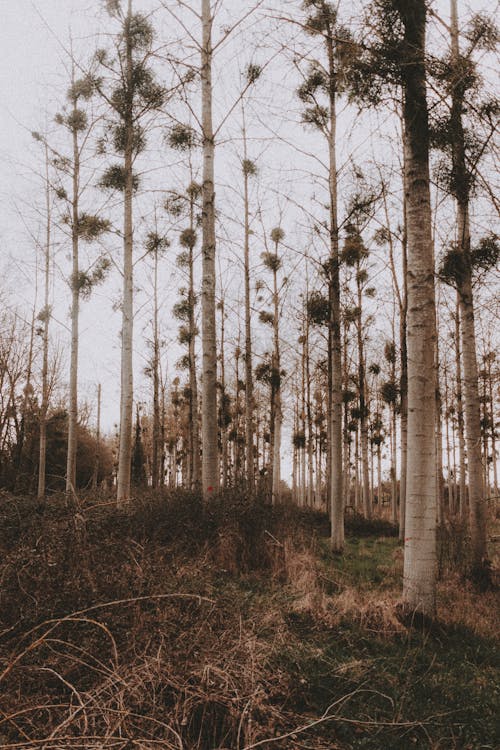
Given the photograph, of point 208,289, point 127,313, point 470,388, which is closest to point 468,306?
→ point 470,388

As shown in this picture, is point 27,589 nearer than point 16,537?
Yes

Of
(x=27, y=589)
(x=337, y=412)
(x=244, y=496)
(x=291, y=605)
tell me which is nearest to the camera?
(x=27, y=589)

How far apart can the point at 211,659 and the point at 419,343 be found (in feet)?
10.6

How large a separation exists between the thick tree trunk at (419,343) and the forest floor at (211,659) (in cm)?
60

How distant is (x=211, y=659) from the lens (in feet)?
9.43

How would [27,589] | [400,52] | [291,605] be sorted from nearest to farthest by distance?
[27,589] < [400,52] < [291,605]

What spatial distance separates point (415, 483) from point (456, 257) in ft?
15.8

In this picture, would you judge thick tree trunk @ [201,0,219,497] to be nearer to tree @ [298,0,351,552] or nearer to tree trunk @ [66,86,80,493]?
tree @ [298,0,351,552]

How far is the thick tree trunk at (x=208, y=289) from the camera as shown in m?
7.82

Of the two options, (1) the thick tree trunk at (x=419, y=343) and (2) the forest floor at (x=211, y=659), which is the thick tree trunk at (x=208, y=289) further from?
(1) the thick tree trunk at (x=419, y=343)

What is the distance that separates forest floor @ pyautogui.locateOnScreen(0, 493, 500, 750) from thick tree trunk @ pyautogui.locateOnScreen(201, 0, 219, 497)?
2.55m

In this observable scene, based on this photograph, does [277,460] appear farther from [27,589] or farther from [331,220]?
[27,589]

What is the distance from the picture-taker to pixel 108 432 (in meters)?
63.5

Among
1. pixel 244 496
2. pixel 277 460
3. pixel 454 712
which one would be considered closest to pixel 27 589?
pixel 454 712
